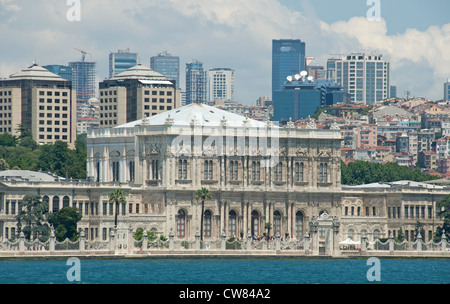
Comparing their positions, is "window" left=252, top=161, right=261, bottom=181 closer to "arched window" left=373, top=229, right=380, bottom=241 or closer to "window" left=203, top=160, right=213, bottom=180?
"window" left=203, top=160, right=213, bottom=180

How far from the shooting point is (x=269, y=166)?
156 m

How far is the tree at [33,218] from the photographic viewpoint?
142000mm

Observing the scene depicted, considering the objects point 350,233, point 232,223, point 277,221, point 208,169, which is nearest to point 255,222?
point 277,221

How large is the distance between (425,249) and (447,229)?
1647 centimetres

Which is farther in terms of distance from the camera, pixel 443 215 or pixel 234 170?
pixel 443 215

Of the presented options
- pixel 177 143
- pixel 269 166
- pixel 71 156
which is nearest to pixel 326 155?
pixel 269 166

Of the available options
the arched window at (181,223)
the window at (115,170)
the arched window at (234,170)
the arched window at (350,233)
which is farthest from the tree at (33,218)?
the arched window at (350,233)

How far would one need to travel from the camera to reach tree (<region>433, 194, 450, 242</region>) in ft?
511

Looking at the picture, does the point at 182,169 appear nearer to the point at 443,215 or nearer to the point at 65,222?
the point at 65,222

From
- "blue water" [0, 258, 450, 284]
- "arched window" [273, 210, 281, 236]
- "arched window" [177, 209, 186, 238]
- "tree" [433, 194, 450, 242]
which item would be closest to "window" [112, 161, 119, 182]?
"arched window" [177, 209, 186, 238]

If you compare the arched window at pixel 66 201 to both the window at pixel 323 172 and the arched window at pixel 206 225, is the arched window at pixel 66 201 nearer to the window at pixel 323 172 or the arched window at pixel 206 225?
the arched window at pixel 206 225

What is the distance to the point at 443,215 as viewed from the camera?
519 ft

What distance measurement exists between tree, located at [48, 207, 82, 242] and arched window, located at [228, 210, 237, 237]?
54.1ft

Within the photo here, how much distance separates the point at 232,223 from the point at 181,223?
5859 mm
